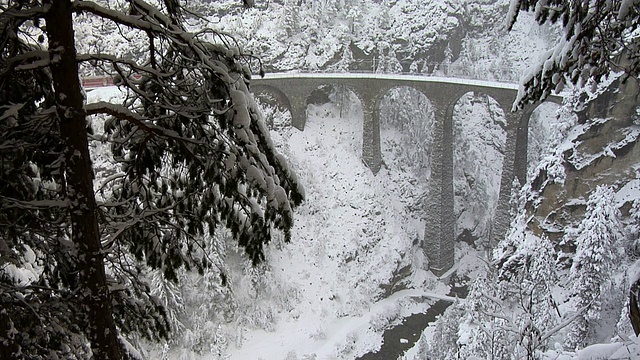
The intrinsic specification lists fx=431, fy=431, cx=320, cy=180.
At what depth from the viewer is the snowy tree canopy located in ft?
9.74

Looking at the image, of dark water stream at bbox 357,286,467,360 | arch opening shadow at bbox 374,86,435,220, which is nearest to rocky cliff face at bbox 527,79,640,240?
dark water stream at bbox 357,286,467,360

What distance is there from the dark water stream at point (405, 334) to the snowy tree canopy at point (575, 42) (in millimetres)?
15633

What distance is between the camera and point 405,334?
18.5m

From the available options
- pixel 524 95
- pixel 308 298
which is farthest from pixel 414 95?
pixel 524 95

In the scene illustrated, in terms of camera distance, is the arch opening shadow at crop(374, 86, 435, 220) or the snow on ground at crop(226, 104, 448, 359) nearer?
the snow on ground at crop(226, 104, 448, 359)

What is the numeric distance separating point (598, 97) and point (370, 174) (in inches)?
464

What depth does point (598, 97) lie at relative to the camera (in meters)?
16.2

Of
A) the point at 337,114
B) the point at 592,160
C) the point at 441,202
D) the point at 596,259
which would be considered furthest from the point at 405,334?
the point at 337,114

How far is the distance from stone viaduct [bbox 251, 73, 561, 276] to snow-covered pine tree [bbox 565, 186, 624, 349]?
836cm

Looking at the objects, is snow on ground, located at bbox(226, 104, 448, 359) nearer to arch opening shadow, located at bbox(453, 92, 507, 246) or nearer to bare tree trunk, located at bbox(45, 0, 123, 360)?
arch opening shadow, located at bbox(453, 92, 507, 246)

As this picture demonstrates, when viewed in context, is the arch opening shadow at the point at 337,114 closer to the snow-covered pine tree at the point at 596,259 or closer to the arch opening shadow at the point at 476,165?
the arch opening shadow at the point at 476,165

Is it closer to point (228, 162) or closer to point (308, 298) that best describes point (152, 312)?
point (228, 162)

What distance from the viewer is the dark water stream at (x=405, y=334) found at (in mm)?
17188

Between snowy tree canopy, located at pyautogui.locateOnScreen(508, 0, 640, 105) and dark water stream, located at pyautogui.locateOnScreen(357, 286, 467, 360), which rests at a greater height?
snowy tree canopy, located at pyautogui.locateOnScreen(508, 0, 640, 105)
